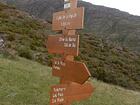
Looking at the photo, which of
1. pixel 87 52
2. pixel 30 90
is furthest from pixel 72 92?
pixel 87 52

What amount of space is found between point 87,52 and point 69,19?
955 inches

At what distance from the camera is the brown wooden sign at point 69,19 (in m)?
7.44

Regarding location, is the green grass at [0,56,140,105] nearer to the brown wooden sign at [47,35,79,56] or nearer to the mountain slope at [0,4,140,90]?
the brown wooden sign at [47,35,79,56]

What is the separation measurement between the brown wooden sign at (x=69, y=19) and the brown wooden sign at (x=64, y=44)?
0.64 ft

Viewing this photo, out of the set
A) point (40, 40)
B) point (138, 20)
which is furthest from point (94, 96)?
point (138, 20)

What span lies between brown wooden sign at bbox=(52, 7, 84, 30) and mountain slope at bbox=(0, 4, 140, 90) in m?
11.3

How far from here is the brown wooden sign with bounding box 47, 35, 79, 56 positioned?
291 inches

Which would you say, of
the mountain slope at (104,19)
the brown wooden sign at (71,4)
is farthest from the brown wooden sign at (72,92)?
the mountain slope at (104,19)

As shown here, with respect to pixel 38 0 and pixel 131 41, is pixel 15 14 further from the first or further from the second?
pixel 38 0

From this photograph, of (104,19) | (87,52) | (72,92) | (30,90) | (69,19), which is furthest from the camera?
(104,19)

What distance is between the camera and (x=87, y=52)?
32.0m

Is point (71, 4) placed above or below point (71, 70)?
above

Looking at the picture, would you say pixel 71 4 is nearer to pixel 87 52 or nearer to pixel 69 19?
pixel 69 19

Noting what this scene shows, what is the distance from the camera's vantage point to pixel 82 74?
710cm
